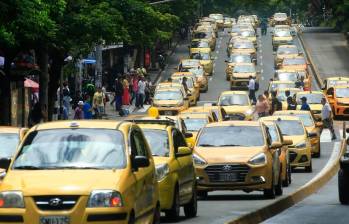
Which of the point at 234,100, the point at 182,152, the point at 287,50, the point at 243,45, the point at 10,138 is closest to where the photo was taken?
the point at 182,152

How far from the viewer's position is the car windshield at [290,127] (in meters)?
36.6

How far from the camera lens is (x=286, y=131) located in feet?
121

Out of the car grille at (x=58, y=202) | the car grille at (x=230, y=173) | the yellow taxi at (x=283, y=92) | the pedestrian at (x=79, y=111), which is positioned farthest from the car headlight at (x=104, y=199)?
the yellow taxi at (x=283, y=92)

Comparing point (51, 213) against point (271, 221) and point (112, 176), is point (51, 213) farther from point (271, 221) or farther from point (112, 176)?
point (271, 221)

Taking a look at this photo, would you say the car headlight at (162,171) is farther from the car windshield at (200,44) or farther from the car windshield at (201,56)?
the car windshield at (200,44)

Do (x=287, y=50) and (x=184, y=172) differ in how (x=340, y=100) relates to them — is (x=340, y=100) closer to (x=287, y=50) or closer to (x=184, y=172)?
(x=287, y=50)

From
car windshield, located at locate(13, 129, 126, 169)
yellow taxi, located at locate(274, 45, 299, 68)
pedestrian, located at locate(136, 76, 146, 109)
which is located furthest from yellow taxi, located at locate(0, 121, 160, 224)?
yellow taxi, located at locate(274, 45, 299, 68)

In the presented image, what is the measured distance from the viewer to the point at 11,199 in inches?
558

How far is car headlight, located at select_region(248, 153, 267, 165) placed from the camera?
24469 millimetres

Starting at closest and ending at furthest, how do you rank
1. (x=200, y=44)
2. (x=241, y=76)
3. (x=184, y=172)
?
(x=184, y=172), (x=241, y=76), (x=200, y=44)

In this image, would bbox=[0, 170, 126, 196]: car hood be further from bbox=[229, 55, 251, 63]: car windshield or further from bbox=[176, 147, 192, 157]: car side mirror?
bbox=[229, 55, 251, 63]: car windshield

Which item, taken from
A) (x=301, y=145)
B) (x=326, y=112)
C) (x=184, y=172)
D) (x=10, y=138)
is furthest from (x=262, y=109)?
(x=184, y=172)

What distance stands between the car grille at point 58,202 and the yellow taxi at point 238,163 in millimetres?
10611

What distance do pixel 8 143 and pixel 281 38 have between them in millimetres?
79432
